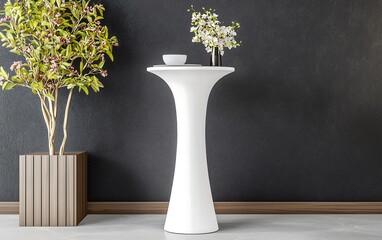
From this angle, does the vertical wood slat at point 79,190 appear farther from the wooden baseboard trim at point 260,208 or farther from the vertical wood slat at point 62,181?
the wooden baseboard trim at point 260,208

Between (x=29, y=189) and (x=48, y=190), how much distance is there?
12cm

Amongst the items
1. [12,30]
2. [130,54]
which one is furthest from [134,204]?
[12,30]

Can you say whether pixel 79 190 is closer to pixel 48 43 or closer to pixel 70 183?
pixel 70 183

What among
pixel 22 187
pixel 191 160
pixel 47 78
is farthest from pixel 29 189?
pixel 191 160

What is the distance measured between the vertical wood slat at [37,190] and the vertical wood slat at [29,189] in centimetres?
2

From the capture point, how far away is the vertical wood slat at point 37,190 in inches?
127

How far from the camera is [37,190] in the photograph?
3242 mm

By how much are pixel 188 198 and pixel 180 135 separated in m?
0.36

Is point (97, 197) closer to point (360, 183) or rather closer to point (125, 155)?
point (125, 155)

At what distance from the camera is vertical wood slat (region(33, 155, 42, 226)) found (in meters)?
3.24

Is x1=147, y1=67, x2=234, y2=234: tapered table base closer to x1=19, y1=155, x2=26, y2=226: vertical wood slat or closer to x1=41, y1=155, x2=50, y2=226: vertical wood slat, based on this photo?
x1=41, y1=155, x2=50, y2=226: vertical wood slat

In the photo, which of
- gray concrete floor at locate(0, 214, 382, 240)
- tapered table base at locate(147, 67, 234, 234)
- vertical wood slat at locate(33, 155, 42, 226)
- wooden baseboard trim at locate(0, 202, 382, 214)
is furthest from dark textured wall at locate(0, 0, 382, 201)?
tapered table base at locate(147, 67, 234, 234)

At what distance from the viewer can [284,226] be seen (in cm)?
327

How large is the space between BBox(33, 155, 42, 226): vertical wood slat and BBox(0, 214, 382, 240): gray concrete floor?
0.24 feet
